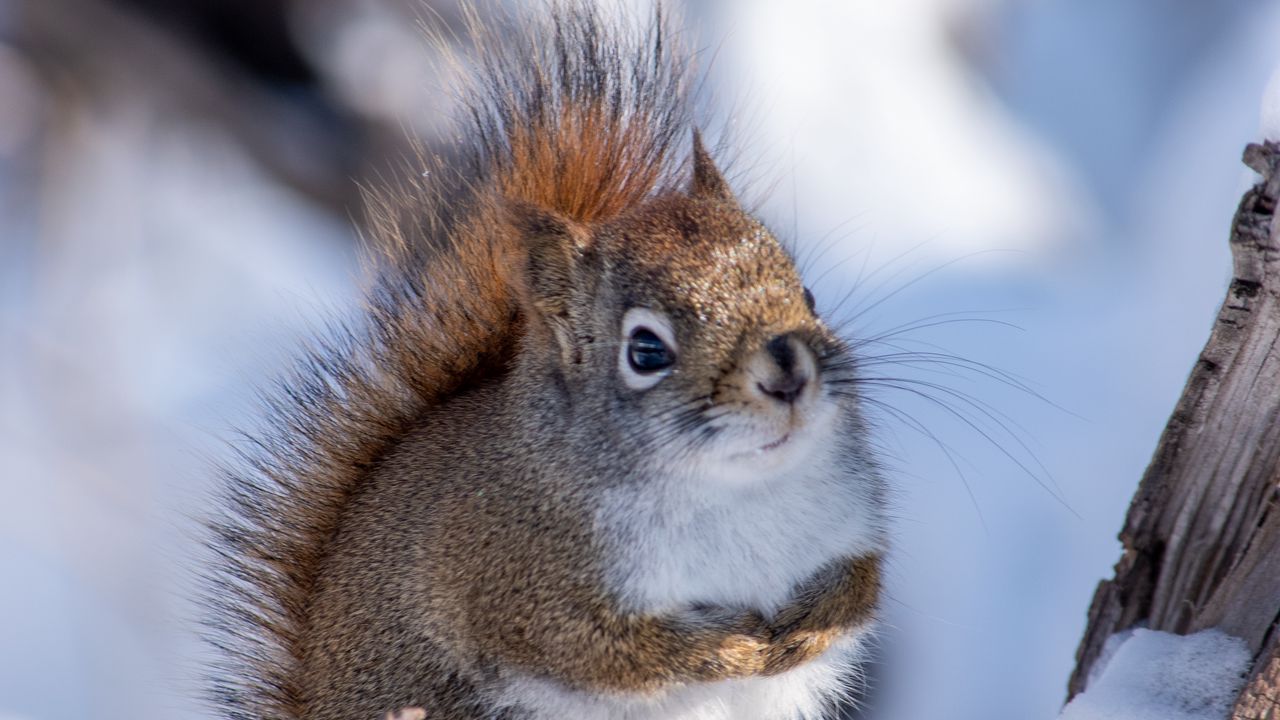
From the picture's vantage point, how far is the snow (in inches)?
55.2

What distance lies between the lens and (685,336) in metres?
1.35

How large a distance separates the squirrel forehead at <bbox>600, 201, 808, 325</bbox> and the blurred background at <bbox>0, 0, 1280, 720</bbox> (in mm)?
1207

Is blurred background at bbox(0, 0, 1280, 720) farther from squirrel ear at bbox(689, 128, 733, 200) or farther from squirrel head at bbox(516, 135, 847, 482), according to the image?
squirrel head at bbox(516, 135, 847, 482)

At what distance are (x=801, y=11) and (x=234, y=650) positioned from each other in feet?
8.74

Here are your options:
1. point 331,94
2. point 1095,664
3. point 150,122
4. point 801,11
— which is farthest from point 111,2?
point 1095,664

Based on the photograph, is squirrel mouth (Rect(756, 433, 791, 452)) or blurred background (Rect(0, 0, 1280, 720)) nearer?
squirrel mouth (Rect(756, 433, 791, 452))

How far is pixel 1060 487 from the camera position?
2.92 m

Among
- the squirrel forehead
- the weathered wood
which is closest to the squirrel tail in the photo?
the squirrel forehead

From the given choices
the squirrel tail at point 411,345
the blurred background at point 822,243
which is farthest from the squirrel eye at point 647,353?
the blurred background at point 822,243

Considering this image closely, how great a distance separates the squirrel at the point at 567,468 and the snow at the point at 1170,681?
29 centimetres

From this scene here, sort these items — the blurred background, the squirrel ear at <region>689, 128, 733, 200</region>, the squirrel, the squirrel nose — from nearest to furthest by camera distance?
the squirrel nose < the squirrel < the squirrel ear at <region>689, 128, 733, 200</region> < the blurred background

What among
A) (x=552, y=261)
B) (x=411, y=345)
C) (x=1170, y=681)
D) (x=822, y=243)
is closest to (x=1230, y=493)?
(x=1170, y=681)

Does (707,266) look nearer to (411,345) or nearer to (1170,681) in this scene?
(411,345)

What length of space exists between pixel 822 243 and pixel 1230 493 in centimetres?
201
